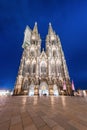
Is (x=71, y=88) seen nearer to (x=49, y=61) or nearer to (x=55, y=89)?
(x=55, y=89)

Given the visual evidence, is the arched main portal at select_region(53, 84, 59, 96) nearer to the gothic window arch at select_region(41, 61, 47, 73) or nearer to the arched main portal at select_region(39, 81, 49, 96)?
the arched main portal at select_region(39, 81, 49, 96)

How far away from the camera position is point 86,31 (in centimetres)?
6238

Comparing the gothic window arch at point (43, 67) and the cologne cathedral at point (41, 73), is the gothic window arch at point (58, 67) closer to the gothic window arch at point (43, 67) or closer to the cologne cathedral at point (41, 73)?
the cologne cathedral at point (41, 73)

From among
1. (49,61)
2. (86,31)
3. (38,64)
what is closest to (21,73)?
(38,64)

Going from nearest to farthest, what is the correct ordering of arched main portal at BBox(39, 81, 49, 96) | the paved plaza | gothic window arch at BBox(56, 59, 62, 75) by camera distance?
the paved plaza, arched main portal at BBox(39, 81, 49, 96), gothic window arch at BBox(56, 59, 62, 75)

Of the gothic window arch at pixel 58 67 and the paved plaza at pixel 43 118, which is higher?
the gothic window arch at pixel 58 67

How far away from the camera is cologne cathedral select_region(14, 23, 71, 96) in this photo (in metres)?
23.7

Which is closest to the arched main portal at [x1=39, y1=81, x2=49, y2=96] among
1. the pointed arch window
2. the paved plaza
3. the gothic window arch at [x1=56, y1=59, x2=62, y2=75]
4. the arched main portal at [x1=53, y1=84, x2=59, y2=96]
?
the arched main portal at [x1=53, y1=84, x2=59, y2=96]

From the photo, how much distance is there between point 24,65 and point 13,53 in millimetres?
48023

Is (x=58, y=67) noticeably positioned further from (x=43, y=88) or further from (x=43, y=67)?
(x=43, y=88)

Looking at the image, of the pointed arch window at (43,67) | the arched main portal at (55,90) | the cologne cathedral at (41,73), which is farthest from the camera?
the pointed arch window at (43,67)

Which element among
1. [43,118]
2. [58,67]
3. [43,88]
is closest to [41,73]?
[43,88]

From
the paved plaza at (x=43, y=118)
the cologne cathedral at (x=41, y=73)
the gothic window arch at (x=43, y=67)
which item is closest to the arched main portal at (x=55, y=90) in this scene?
the cologne cathedral at (x=41, y=73)

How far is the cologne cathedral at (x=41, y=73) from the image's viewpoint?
23.7m
